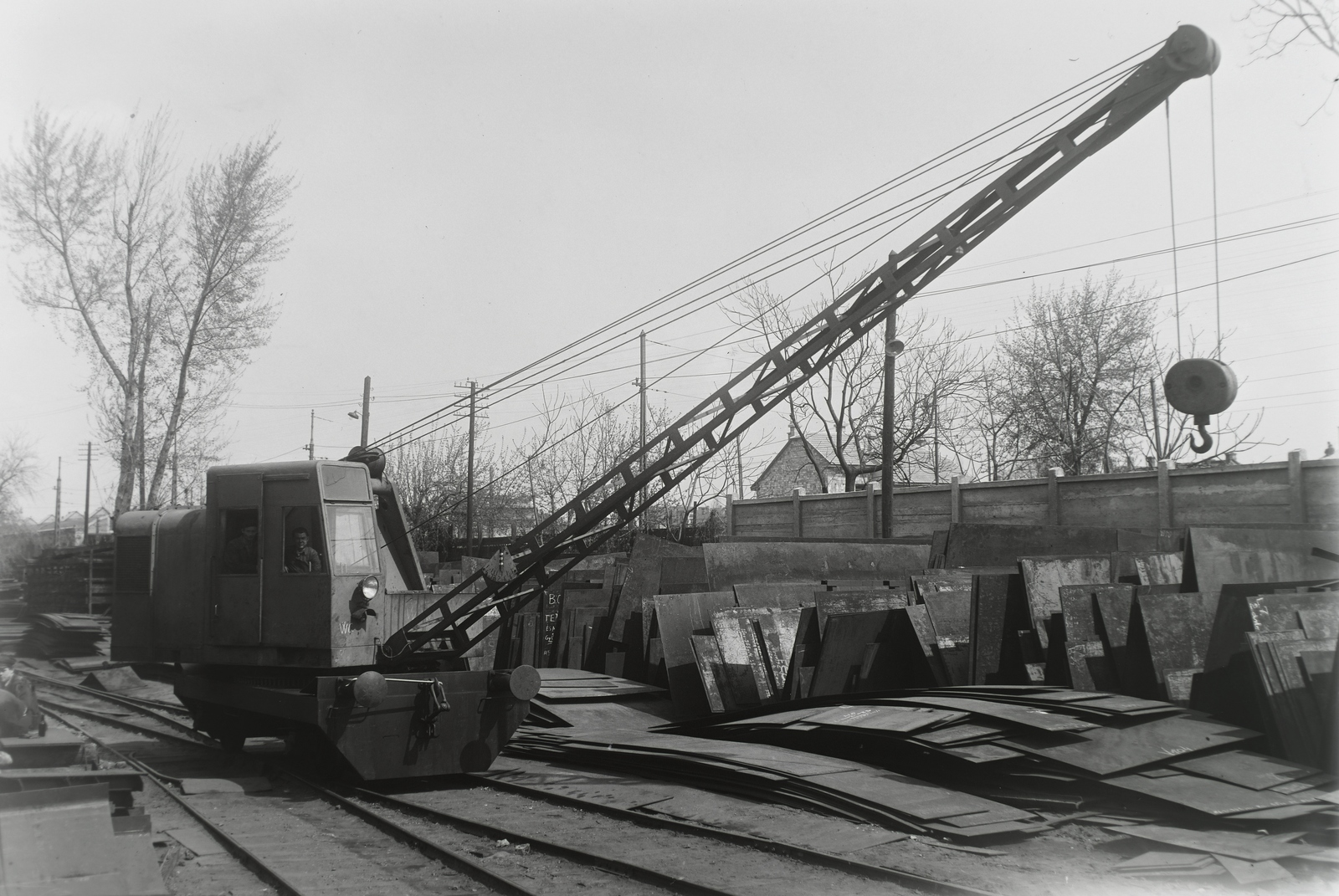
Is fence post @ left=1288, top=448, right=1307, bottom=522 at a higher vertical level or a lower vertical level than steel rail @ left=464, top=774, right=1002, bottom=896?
higher

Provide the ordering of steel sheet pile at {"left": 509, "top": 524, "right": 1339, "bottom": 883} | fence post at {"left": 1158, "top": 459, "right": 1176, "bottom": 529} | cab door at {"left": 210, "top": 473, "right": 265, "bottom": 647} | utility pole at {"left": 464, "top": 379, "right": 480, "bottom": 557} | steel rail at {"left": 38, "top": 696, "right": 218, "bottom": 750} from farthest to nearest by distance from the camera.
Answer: utility pole at {"left": 464, "top": 379, "right": 480, "bottom": 557} → fence post at {"left": 1158, "top": 459, "right": 1176, "bottom": 529} → steel rail at {"left": 38, "top": 696, "right": 218, "bottom": 750} → cab door at {"left": 210, "top": 473, "right": 265, "bottom": 647} → steel sheet pile at {"left": 509, "top": 524, "right": 1339, "bottom": 883}

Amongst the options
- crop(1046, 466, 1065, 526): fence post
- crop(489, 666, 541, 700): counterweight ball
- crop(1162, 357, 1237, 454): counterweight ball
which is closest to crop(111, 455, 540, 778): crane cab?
crop(489, 666, 541, 700): counterweight ball

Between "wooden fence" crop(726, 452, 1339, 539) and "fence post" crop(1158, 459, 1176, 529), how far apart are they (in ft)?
0.05

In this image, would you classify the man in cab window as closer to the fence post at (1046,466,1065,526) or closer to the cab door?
the cab door

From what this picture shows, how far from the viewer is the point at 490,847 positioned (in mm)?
6793

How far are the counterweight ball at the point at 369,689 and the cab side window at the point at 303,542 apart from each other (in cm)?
120

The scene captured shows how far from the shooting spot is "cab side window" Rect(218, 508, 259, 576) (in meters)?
9.32

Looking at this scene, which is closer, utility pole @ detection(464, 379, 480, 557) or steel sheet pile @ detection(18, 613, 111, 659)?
steel sheet pile @ detection(18, 613, 111, 659)

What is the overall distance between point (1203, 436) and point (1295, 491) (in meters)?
8.85

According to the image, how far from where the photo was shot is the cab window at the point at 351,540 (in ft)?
29.7

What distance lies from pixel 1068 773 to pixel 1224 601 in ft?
7.92

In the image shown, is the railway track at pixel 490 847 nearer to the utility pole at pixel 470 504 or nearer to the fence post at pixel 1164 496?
the fence post at pixel 1164 496

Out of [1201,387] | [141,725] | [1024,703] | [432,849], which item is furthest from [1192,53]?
[141,725]

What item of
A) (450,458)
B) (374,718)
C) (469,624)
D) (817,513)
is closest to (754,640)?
(469,624)
